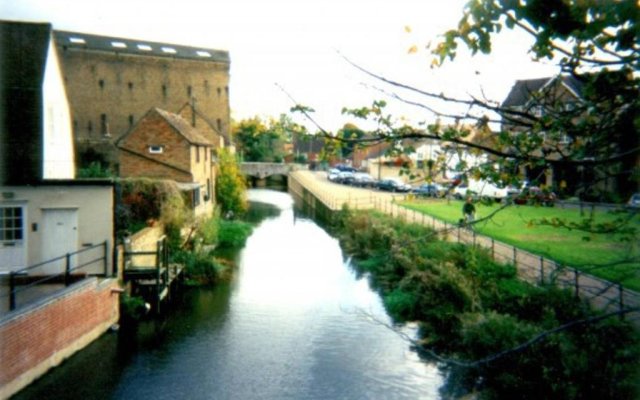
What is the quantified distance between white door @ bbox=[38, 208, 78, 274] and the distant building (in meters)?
40.7

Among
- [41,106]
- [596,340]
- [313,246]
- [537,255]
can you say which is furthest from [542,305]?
[313,246]

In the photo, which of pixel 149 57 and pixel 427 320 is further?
pixel 149 57

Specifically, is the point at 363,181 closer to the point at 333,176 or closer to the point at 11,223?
the point at 333,176

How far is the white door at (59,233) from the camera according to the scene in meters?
16.4

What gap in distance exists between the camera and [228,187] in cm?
3862

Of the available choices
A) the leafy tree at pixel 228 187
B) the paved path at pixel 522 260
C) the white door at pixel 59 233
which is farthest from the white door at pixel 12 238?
the leafy tree at pixel 228 187

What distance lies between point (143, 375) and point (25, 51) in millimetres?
12323

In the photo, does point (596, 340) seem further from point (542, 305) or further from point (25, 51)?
point (25, 51)

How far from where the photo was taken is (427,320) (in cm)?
1652

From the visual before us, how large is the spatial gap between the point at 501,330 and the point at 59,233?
1256cm

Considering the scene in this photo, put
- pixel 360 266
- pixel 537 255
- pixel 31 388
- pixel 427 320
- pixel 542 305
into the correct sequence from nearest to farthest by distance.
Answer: pixel 31 388 → pixel 542 305 → pixel 427 320 → pixel 537 255 → pixel 360 266

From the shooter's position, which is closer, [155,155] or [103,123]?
[155,155]

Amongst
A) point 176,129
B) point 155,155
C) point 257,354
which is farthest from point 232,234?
point 257,354

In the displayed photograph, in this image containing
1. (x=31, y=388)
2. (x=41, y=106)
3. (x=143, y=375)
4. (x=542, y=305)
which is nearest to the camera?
(x=31, y=388)
